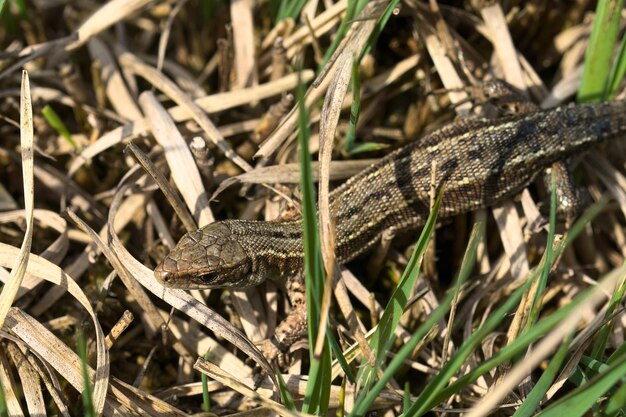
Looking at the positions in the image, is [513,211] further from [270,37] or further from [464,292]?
[270,37]

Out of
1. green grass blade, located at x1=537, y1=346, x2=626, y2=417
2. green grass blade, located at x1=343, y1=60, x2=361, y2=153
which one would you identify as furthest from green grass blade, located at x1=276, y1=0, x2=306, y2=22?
green grass blade, located at x1=537, y1=346, x2=626, y2=417

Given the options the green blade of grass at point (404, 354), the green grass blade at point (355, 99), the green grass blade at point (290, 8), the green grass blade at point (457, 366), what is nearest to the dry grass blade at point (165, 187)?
the green grass blade at point (355, 99)

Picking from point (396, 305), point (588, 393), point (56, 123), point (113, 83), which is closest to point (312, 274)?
point (396, 305)

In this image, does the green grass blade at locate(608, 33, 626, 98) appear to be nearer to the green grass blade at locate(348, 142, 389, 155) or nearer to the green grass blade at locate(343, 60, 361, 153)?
the green grass blade at locate(348, 142, 389, 155)

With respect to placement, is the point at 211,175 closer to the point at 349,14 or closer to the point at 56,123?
the point at 56,123

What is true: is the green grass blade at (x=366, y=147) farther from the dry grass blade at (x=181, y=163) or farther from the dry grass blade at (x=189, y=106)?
the dry grass blade at (x=181, y=163)

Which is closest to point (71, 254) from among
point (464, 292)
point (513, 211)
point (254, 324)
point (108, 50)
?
point (254, 324)
